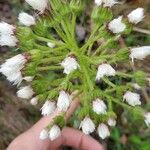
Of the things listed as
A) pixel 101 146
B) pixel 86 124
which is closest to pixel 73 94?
pixel 86 124

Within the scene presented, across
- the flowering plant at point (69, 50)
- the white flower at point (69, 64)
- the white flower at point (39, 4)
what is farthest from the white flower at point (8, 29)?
the white flower at point (69, 64)

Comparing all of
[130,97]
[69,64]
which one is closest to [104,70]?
[69,64]

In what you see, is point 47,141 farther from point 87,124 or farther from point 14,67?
point 14,67

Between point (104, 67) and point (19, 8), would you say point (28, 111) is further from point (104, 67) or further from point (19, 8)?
point (104, 67)

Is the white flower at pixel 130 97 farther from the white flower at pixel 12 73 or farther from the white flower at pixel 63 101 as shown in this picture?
the white flower at pixel 12 73

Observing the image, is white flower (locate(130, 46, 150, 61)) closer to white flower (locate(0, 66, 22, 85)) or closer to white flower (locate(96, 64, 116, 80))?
white flower (locate(96, 64, 116, 80))

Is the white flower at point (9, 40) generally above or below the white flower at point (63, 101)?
above
